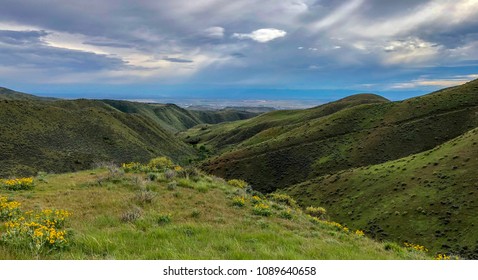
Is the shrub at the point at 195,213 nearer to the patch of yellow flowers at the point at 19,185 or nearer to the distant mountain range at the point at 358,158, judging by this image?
the patch of yellow flowers at the point at 19,185

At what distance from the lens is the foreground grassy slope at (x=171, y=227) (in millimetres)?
7098

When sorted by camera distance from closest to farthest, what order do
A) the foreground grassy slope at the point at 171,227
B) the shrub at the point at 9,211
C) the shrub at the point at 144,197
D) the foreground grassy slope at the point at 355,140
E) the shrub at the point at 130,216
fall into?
the foreground grassy slope at the point at 171,227, the shrub at the point at 9,211, the shrub at the point at 130,216, the shrub at the point at 144,197, the foreground grassy slope at the point at 355,140

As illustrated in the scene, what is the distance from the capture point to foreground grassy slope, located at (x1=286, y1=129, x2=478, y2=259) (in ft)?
97.3

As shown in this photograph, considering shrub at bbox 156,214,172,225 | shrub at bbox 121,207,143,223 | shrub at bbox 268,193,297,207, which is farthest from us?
shrub at bbox 268,193,297,207

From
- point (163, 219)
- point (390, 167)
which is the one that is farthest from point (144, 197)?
point (390, 167)

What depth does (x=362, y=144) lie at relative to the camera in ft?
233

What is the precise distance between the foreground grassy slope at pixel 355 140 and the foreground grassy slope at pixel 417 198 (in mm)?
13939

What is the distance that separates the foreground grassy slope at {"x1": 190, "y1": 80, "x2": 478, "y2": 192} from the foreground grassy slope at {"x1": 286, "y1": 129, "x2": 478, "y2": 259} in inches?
549

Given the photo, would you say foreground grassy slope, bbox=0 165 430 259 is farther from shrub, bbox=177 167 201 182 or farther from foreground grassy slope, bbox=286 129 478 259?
foreground grassy slope, bbox=286 129 478 259

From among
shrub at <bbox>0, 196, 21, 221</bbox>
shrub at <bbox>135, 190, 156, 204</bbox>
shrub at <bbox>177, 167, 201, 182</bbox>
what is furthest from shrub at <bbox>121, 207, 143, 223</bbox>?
shrub at <bbox>177, 167, 201, 182</bbox>

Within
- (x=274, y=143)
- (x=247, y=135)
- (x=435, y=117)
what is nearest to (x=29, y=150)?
(x=274, y=143)

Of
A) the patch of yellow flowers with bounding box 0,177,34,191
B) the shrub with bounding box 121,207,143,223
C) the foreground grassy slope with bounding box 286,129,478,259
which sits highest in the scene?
the shrub with bounding box 121,207,143,223

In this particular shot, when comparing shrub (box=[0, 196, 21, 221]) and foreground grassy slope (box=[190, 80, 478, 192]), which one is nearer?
shrub (box=[0, 196, 21, 221])

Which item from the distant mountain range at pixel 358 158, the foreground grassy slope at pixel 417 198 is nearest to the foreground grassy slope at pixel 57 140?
the distant mountain range at pixel 358 158
